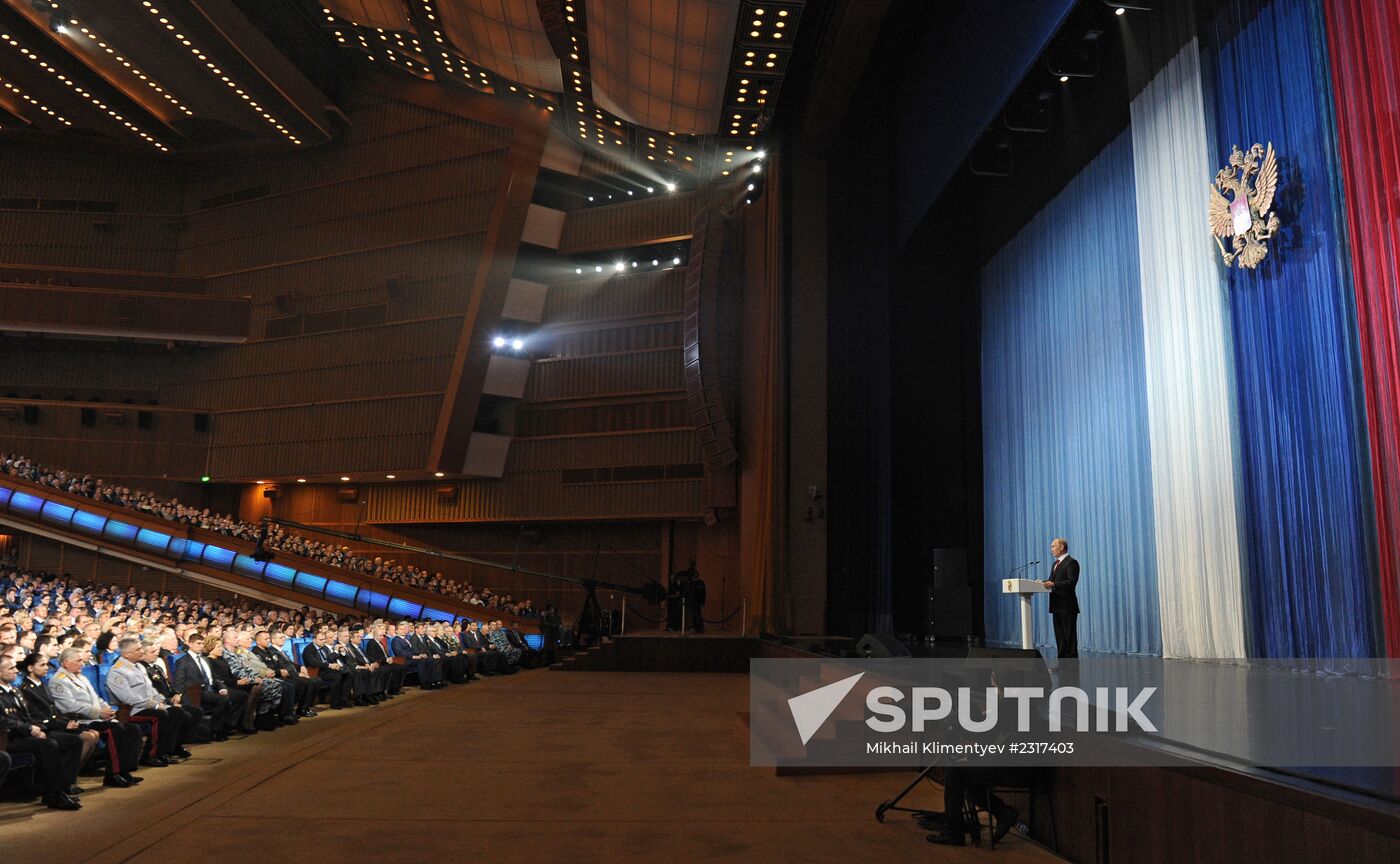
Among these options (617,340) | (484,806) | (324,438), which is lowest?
(484,806)

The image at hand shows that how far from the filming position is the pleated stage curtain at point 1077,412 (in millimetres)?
12070

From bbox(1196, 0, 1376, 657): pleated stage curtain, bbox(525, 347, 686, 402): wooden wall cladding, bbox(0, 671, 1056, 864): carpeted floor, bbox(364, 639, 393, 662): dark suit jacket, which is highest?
bbox(525, 347, 686, 402): wooden wall cladding

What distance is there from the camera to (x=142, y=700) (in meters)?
7.04

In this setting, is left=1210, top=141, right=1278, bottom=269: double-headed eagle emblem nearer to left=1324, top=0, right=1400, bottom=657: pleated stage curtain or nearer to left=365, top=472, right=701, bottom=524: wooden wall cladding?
left=1324, top=0, right=1400, bottom=657: pleated stage curtain

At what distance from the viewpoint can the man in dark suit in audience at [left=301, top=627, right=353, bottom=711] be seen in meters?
10.7

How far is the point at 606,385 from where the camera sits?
22.7 m

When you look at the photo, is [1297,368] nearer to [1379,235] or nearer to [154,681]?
[1379,235]

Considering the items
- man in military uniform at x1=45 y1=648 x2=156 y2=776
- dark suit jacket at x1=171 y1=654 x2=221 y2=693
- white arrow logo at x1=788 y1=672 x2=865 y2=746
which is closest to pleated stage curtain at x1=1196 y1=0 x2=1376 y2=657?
white arrow logo at x1=788 y1=672 x2=865 y2=746

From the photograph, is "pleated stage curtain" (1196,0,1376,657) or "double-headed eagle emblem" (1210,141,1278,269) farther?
"double-headed eagle emblem" (1210,141,1278,269)

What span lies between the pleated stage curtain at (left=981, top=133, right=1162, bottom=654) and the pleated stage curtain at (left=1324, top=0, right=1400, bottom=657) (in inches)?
189

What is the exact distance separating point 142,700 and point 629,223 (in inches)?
687

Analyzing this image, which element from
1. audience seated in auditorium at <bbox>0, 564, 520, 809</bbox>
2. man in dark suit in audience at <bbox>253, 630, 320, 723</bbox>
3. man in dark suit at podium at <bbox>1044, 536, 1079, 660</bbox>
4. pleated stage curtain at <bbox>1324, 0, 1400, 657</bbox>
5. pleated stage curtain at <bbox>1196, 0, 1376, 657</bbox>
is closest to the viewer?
audience seated in auditorium at <bbox>0, 564, 520, 809</bbox>

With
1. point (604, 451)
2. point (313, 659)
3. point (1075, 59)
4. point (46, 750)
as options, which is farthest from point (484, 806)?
point (604, 451)

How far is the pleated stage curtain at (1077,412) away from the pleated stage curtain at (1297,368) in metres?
2.91
